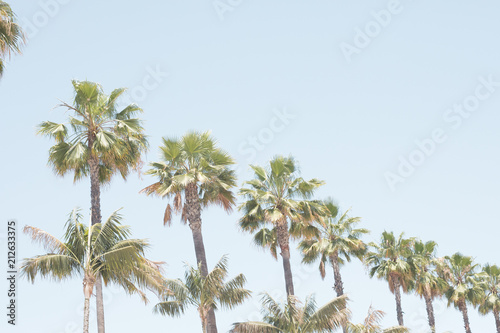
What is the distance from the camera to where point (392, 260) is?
131 ft

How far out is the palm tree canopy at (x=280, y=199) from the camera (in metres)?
29.8

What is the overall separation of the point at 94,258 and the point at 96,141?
6032 mm

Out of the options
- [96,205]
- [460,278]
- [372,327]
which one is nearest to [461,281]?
[460,278]

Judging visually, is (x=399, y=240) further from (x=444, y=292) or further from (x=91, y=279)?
(x=91, y=279)

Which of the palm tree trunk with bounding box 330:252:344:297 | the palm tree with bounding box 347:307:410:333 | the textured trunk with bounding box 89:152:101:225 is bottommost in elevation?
the palm tree with bounding box 347:307:410:333

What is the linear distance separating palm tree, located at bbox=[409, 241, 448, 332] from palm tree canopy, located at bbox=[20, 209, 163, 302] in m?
24.6

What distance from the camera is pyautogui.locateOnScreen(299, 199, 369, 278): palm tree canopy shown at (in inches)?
1368

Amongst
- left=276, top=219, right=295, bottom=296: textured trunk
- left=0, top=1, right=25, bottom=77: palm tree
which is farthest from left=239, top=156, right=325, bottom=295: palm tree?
left=0, top=1, right=25, bottom=77: palm tree

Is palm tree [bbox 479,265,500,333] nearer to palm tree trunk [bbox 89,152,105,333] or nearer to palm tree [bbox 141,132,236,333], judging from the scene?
palm tree [bbox 141,132,236,333]

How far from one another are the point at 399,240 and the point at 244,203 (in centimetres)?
1448

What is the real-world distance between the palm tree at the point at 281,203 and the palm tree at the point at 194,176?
2380 millimetres

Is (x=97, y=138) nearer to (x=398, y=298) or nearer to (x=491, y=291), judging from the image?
(x=398, y=298)

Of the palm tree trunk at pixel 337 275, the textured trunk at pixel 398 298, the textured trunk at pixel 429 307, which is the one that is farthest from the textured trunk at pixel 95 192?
the textured trunk at pixel 429 307

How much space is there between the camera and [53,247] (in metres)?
19.3
